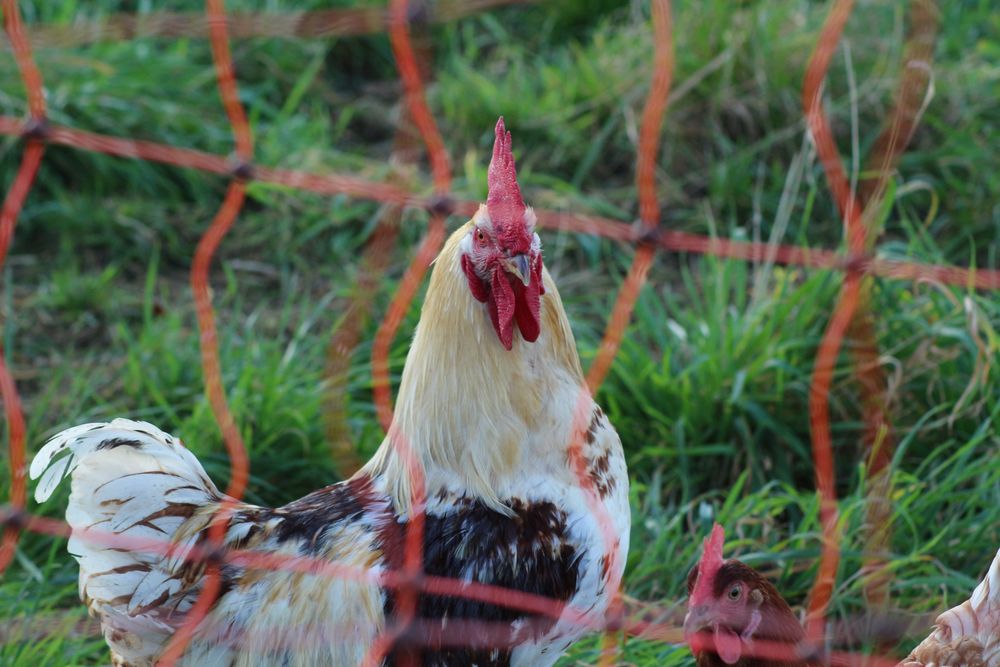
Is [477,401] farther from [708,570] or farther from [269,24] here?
[269,24]

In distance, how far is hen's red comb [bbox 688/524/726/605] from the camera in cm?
228

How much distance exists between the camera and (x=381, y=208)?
4.17 metres

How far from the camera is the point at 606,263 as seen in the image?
405cm

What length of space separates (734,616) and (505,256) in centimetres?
81

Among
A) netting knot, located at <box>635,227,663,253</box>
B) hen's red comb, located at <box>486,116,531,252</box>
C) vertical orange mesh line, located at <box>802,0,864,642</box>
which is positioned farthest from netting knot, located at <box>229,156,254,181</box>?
vertical orange mesh line, located at <box>802,0,864,642</box>

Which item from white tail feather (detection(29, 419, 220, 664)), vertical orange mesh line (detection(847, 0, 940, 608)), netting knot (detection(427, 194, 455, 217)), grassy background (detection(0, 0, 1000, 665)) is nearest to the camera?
netting knot (detection(427, 194, 455, 217))

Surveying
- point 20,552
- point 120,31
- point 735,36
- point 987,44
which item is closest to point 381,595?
point 20,552

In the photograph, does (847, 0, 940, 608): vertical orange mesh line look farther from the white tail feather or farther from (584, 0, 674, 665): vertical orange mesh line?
the white tail feather

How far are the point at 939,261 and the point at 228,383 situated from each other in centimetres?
203

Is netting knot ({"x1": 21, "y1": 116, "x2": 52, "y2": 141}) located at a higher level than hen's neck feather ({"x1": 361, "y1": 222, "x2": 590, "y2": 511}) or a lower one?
higher

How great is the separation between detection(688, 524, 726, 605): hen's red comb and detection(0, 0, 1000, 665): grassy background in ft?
1.38

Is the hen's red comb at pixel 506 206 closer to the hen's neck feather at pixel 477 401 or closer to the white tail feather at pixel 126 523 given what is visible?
the hen's neck feather at pixel 477 401

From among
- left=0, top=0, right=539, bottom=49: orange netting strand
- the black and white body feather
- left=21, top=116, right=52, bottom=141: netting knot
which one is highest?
left=0, top=0, right=539, bottom=49: orange netting strand

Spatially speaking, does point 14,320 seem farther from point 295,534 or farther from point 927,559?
point 927,559
